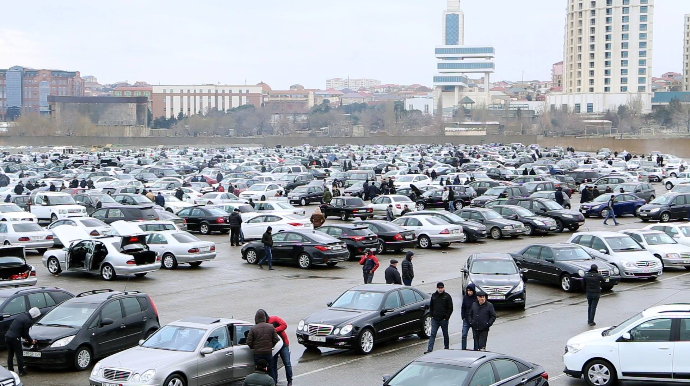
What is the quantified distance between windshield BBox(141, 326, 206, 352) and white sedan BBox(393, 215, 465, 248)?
18436 millimetres

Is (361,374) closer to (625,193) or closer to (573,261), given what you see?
(573,261)

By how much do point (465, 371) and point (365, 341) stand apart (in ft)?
18.0

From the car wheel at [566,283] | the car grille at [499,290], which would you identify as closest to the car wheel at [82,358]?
the car grille at [499,290]

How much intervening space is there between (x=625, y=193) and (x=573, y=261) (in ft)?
67.0

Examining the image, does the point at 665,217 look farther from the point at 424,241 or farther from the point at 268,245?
the point at 268,245

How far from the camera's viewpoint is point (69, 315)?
1563cm

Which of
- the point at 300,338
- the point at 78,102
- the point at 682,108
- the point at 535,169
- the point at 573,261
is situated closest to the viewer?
the point at 300,338

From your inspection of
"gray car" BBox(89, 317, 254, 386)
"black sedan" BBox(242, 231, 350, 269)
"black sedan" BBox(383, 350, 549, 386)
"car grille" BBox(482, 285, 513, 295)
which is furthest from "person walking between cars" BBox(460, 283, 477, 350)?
"black sedan" BBox(242, 231, 350, 269)

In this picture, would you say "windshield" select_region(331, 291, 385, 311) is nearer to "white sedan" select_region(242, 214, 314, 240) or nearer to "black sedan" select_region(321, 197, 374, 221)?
"white sedan" select_region(242, 214, 314, 240)

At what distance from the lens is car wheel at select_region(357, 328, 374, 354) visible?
15.8 m

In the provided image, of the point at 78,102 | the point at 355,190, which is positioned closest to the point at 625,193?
the point at 355,190

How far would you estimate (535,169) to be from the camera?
6431cm

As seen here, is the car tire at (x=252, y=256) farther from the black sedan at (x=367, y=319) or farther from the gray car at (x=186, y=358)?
the gray car at (x=186, y=358)

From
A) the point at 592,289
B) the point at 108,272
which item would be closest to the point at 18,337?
the point at 108,272
